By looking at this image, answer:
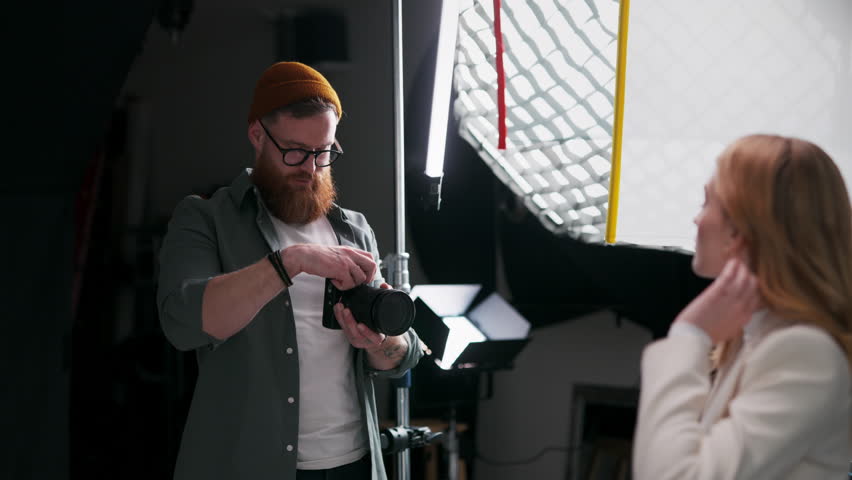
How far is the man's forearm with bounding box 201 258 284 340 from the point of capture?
3.83 ft

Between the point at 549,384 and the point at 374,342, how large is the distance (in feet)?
5.47

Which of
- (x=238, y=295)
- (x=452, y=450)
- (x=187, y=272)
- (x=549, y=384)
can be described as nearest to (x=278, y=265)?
(x=238, y=295)

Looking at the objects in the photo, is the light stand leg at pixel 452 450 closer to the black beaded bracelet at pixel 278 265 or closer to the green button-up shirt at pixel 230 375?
the green button-up shirt at pixel 230 375

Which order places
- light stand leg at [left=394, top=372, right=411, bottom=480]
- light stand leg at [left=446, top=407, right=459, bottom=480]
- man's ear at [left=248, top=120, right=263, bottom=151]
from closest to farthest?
man's ear at [left=248, top=120, right=263, bottom=151]
light stand leg at [left=394, top=372, right=411, bottom=480]
light stand leg at [left=446, top=407, right=459, bottom=480]

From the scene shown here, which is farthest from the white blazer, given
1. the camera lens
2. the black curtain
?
the black curtain

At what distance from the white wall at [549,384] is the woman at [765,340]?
1.79 meters

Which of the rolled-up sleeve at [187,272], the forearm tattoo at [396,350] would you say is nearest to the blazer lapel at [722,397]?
the forearm tattoo at [396,350]

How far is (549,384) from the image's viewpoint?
9.23ft

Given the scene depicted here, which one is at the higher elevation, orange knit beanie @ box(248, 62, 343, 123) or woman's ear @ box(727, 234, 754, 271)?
orange knit beanie @ box(248, 62, 343, 123)

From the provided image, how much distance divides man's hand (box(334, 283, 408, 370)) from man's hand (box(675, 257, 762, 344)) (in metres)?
0.57

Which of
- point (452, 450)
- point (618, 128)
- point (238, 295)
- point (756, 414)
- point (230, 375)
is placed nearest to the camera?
point (756, 414)

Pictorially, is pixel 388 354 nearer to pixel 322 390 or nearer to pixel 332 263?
pixel 322 390

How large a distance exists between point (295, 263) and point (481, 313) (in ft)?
4.03

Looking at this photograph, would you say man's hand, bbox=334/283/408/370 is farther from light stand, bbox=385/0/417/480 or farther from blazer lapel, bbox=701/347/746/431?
blazer lapel, bbox=701/347/746/431
